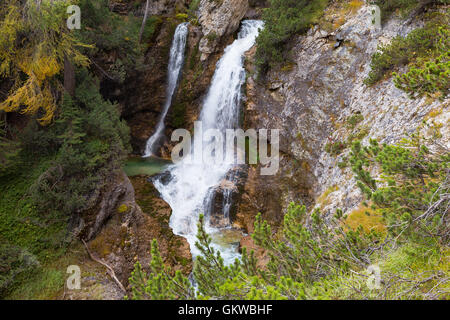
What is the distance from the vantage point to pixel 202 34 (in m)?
17.0

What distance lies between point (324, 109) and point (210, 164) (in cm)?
691

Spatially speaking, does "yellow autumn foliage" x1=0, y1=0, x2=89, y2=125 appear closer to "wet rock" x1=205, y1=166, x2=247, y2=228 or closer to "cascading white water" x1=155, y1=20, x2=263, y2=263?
"cascading white water" x1=155, y1=20, x2=263, y2=263

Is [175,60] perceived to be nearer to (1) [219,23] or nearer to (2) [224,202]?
(1) [219,23]

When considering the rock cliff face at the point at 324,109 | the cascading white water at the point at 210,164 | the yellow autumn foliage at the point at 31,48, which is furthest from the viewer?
the cascading white water at the point at 210,164

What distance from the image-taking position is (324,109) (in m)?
10.5

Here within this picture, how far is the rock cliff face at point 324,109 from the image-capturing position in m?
7.43

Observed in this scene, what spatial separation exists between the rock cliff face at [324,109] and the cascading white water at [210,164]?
1273mm

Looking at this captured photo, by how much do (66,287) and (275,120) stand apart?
1015 cm

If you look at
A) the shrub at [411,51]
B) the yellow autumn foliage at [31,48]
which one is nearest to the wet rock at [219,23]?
the yellow autumn foliage at [31,48]

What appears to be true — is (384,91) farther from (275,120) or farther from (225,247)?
(225,247)

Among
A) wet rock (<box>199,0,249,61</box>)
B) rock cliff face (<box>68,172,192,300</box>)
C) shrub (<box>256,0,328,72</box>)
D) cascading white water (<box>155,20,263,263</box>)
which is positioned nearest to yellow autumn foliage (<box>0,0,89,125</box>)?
rock cliff face (<box>68,172,192,300</box>)

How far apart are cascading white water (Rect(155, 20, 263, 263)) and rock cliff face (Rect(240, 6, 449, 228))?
4.18ft

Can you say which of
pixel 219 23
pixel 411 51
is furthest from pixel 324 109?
pixel 219 23

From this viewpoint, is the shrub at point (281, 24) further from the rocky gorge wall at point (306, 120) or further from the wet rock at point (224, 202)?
the wet rock at point (224, 202)
